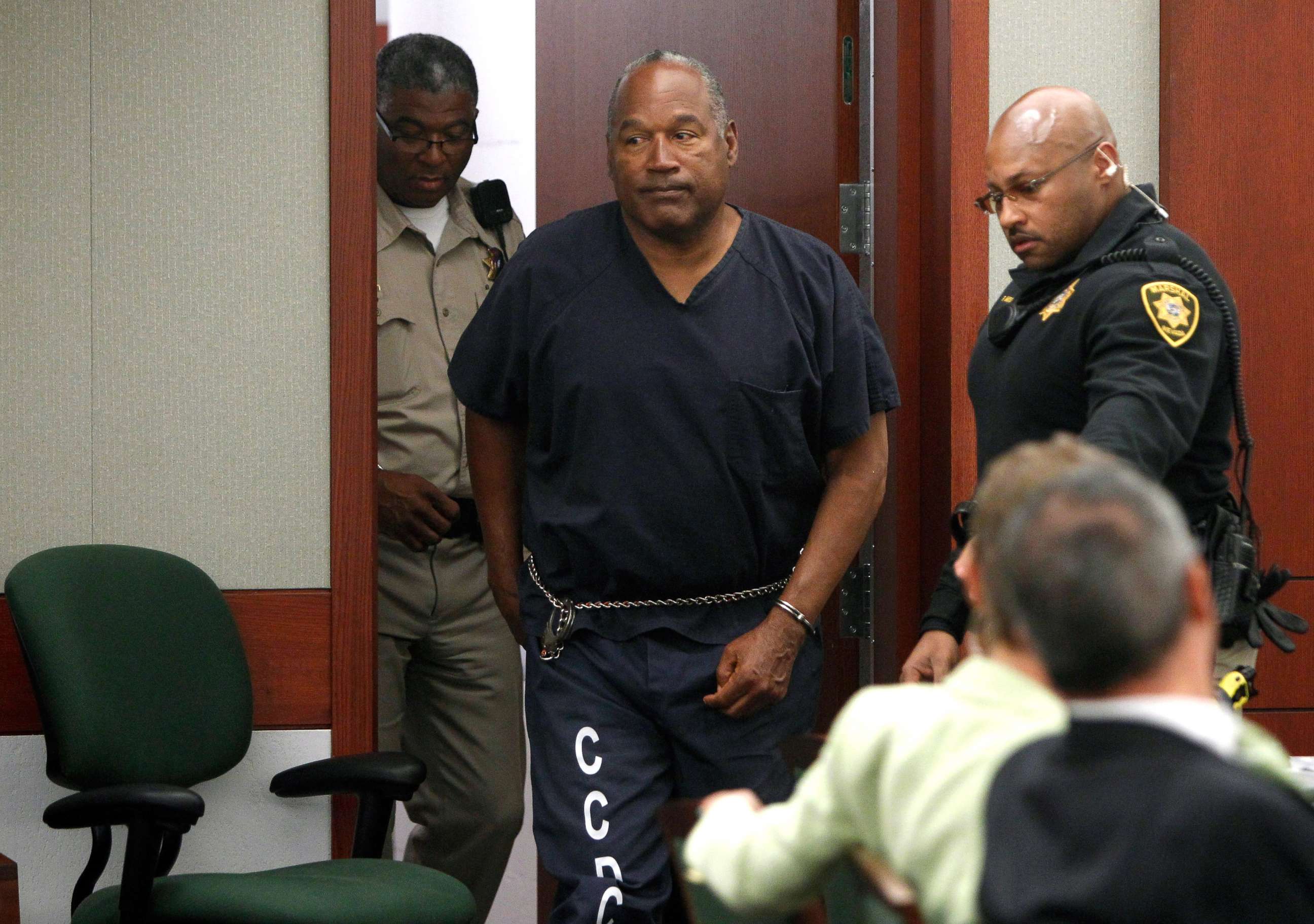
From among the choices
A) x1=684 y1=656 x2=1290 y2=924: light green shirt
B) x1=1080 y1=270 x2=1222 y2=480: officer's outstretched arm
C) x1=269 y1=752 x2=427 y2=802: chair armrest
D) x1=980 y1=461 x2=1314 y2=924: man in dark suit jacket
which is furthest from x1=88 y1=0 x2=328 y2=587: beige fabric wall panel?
x1=980 y1=461 x2=1314 y2=924: man in dark suit jacket

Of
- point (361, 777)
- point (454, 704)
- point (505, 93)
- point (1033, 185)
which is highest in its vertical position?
point (505, 93)

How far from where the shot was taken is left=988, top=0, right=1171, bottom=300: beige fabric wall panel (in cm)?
329

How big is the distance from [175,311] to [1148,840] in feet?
8.20

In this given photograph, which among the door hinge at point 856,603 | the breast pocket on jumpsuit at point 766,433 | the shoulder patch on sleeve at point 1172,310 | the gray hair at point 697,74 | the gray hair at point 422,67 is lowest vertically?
the door hinge at point 856,603

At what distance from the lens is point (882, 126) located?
356 cm

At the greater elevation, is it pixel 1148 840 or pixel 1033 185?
pixel 1033 185

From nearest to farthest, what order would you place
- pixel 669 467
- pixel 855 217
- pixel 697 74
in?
1. pixel 669 467
2. pixel 697 74
3. pixel 855 217

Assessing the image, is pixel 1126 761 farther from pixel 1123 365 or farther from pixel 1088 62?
pixel 1088 62

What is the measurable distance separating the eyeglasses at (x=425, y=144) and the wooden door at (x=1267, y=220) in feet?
5.41

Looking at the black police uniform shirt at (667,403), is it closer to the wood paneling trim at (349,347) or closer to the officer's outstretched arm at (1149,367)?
the wood paneling trim at (349,347)

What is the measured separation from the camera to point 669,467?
2.73 meters

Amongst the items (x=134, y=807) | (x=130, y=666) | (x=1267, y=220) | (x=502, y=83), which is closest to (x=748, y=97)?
(x=1267, y=220)

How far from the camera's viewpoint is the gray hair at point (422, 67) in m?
3.84

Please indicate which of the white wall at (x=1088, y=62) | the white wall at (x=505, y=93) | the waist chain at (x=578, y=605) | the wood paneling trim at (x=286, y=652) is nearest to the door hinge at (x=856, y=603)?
the white wall at (x=1088, y=62)
